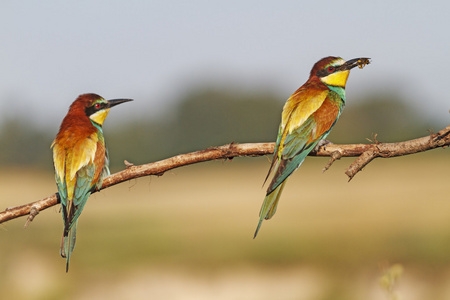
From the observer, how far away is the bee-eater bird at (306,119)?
141 inches

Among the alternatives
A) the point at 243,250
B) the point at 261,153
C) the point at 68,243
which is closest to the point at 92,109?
the point at 68,243

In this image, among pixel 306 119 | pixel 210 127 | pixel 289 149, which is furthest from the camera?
pixel 210 127

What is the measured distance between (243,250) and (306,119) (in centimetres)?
1182

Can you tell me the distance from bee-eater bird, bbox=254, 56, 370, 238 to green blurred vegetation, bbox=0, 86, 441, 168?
32546 mm

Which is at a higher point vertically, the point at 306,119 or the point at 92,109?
the point at 306,119

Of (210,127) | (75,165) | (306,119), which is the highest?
(306,119)

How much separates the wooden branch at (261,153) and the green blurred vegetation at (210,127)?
33346mm

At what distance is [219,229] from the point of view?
19562mm

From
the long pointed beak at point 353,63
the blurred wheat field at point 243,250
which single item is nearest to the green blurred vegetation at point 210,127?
the blurred wheat field at point 243,250

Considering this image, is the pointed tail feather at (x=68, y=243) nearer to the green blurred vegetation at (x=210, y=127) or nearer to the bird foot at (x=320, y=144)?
the bird foot at (x=320, y=144)

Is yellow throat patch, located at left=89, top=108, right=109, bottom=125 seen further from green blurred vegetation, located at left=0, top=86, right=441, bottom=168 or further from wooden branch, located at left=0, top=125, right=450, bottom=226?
green blurred vegetation, located at left=0, top=86, right=441, bottom=168

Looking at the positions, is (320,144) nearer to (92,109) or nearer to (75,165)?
(75,165)

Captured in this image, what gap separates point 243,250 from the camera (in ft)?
50.5

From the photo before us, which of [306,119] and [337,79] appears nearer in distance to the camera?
[306,119]
